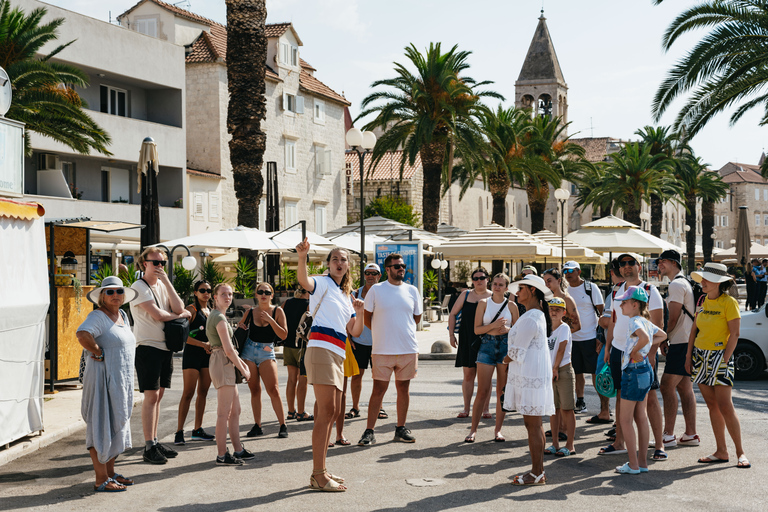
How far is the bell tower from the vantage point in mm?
85562

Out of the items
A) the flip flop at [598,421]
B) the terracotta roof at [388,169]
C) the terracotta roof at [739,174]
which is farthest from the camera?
the terracotta roof at [739,174]

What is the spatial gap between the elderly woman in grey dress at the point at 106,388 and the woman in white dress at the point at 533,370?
10.4 ft

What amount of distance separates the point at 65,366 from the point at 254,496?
267 inches

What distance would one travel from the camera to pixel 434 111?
109 ft

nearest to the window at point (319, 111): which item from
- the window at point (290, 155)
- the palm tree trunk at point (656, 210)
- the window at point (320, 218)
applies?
the window at point (290, 155)

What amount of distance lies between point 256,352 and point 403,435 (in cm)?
176

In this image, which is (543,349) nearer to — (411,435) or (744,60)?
(411,435)

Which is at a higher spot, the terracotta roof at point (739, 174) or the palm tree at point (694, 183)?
the terracotta roof at point (739, 174)

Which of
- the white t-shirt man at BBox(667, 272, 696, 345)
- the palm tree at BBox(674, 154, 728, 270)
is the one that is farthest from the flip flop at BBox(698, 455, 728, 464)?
the palm tree at BBox(674, 154, 728, 270)

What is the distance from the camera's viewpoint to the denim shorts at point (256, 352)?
8961mm

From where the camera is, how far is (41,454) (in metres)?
8.41

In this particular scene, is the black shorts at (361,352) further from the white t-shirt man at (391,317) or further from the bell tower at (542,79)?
the bell tower at (542,79)

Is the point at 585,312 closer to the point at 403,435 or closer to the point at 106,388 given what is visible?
the point at 403,435

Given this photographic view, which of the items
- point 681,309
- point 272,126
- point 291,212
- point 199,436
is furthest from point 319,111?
point 681,309
